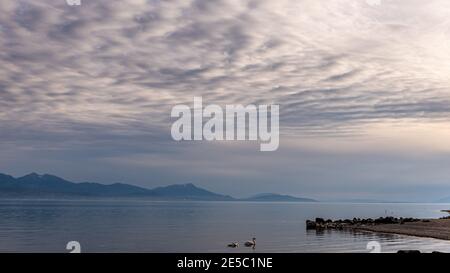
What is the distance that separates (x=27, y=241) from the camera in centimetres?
6450
